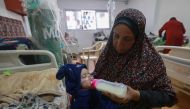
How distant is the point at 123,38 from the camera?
73cm

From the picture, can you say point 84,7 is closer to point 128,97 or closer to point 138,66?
point 138,66

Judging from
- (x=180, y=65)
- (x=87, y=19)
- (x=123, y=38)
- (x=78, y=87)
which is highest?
(x=87, y=19)

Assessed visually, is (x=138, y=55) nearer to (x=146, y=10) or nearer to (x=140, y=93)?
(x=140, y=93)

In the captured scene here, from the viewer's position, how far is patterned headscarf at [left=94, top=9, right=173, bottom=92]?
74 centimetres

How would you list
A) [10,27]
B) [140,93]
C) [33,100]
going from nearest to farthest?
[140,93] → [33,100] → [10,27]

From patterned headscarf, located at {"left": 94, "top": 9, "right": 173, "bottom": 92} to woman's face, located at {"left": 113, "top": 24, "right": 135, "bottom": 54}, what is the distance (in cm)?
3

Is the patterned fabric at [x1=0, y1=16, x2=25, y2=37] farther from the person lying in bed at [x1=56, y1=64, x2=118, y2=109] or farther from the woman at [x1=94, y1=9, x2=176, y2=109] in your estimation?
the woman at [x1=94, y1=9, x2=176, y2=109]

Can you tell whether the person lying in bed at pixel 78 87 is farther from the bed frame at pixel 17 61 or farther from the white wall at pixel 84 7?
the white wall at pixel 84 7

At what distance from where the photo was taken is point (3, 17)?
1507mm

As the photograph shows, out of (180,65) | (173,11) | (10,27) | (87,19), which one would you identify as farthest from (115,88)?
(87,19)

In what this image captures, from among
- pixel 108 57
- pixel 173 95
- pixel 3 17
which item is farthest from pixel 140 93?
pixel 3 17

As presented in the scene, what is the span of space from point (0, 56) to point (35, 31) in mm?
351

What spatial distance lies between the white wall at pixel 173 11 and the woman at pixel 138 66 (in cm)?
336

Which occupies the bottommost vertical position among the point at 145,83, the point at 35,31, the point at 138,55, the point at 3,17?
the point at 145,83
